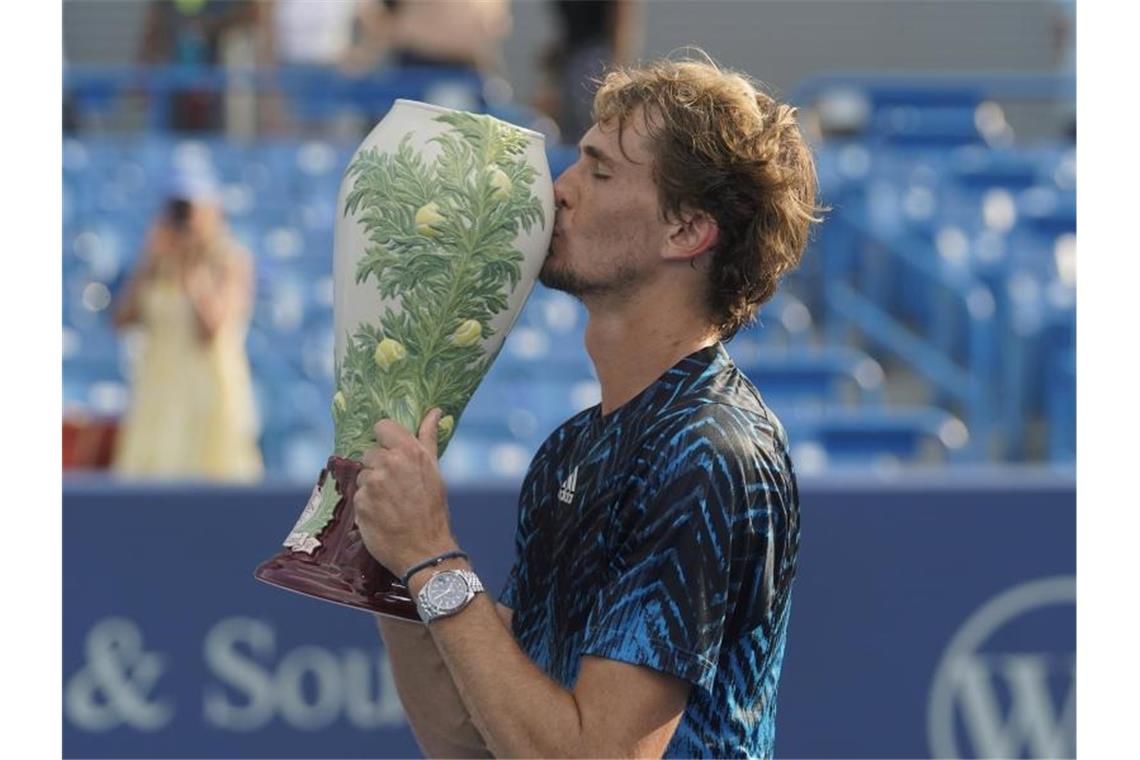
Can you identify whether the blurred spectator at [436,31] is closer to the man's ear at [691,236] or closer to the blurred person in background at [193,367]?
the blurred person in background at [193,367]

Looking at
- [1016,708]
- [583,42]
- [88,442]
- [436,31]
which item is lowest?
[1016,708]

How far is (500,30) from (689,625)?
9437 millimetres

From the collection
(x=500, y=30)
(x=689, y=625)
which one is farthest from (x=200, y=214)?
(x=689, y=625)

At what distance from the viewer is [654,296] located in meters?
2.37

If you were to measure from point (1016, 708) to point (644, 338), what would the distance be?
327 cm

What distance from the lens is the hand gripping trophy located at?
2318mm

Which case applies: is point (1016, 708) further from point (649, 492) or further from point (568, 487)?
point (649, 492)

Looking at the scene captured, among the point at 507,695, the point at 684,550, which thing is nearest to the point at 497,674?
the point at 507,695

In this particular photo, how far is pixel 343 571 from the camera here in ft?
7.67

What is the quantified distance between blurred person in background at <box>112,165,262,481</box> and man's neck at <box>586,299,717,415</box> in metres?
4.69

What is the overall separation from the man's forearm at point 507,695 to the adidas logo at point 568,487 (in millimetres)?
265

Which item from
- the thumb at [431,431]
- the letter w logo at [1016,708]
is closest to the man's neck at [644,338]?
the thumb at [431,431]

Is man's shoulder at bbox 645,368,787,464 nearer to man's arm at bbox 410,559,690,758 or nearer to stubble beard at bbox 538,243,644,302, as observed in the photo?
stubble beard at bbox 538,243,644,302

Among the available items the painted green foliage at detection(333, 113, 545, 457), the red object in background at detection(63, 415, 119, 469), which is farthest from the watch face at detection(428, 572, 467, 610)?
the red object in background at detection(63, 415, 119, 469)
